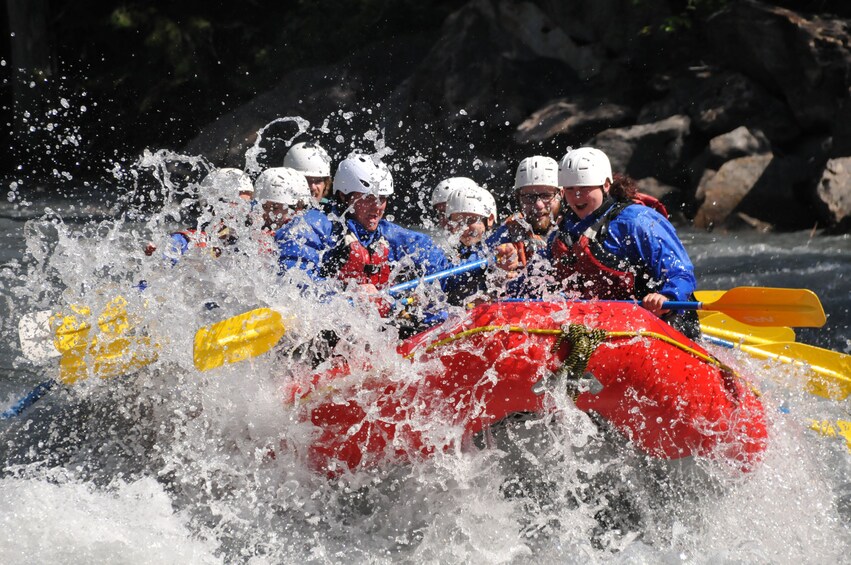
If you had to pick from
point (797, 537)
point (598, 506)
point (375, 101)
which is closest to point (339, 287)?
point (598, 506)

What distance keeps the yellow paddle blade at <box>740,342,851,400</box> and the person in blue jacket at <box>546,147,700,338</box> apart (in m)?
0.60

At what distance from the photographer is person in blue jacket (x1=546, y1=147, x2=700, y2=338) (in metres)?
4.68

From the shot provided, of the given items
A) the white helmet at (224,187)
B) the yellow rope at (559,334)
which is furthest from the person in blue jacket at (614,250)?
the white helmet at (224,187)

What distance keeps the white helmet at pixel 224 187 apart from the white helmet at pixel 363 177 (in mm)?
686

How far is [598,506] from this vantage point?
4418mm

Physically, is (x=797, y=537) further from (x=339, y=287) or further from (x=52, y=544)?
(x=52, y=544)

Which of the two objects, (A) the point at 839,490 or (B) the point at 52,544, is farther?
(A) the point at 839,490

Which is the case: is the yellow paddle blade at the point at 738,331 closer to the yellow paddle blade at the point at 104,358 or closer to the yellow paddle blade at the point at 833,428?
the yellow paddle blade at the point at 833,428

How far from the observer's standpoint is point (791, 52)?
11.1 m

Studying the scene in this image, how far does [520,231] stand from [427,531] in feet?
5.83

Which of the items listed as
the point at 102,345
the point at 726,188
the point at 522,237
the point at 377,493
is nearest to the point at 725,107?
the point at 726,188

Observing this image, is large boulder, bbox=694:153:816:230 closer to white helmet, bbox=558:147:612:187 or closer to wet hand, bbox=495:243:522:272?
wet hand, bbox=495:243:522:272

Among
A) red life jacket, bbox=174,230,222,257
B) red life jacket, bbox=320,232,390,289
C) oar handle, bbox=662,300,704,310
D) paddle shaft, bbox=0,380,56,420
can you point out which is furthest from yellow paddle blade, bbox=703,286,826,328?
paddle shaft, bbox=0,380,56,420

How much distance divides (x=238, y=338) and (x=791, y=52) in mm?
8795
